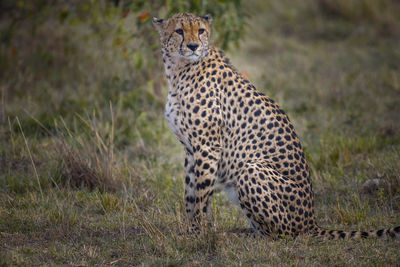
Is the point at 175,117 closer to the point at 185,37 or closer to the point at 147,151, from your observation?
the point at 185,37

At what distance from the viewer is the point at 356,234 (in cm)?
303

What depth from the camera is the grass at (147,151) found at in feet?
9.90

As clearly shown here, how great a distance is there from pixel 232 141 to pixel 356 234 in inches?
38.0

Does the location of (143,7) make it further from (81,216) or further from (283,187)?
(283,187)

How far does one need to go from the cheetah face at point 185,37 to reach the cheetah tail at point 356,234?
1.39 metres

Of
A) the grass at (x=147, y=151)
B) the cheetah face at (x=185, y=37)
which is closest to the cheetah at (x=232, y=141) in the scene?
the cheetah face at (x=185, y=37)

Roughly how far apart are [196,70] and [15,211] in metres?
1.58

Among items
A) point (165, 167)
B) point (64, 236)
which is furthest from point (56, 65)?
point (64, 236)

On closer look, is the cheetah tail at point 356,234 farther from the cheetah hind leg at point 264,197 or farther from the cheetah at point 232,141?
the cheetah hind leg at point 264,197

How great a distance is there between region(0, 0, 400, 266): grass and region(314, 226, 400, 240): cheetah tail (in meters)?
0.05

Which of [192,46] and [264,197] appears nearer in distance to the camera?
[264,197]

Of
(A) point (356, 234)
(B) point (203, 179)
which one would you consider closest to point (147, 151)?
(B) point (203, 179)

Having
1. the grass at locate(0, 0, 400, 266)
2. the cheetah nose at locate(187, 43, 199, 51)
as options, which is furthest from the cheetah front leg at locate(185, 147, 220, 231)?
the cheetah nose at locate(187, 43, 199, 51)

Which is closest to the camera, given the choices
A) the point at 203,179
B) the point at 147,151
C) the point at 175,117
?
the point at 203,179
